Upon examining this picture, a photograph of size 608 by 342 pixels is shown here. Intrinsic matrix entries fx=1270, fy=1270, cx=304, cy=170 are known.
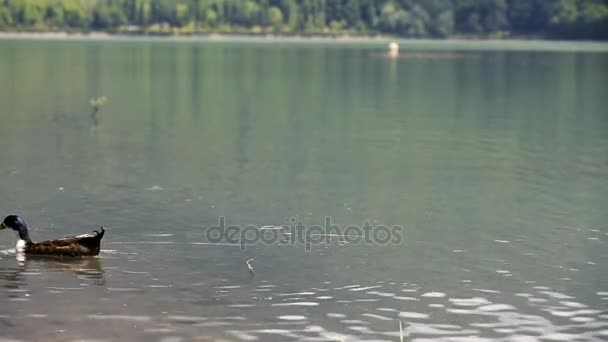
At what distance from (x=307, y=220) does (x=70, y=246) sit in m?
8.76

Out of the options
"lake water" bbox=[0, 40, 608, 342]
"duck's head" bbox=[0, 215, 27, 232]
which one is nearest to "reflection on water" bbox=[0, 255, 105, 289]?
"lake water" bbox=[0, 40, 608, 342]

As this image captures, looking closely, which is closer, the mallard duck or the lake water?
the lake water

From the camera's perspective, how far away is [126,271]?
2883 centimetres

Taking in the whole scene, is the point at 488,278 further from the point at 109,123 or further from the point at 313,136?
the point at 109,123

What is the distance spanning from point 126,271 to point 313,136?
34574 millimetres

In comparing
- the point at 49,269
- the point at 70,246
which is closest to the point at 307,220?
the point at 70,246

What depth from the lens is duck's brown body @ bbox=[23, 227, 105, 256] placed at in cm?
2931

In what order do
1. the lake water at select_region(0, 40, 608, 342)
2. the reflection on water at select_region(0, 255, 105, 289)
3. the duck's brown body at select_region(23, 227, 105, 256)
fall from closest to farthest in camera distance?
the lake water at select_region(0, 40, 608, 342) → the reflection on water at select_region(0, 255, 105, 289) → the duck's brown body at select_region(23, 227, 105, 256)

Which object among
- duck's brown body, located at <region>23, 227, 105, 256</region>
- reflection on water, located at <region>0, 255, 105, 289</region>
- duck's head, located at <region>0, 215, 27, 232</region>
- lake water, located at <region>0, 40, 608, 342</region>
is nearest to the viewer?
lake water, located at <region>0, 40, 608, 342</region>

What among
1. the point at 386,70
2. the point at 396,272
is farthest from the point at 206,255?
the point at 386,70

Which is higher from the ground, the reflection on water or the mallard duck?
the mallard duck

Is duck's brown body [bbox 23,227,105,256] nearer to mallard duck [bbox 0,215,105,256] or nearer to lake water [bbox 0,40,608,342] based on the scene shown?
mallard duck [bbox 0,215,105,256]

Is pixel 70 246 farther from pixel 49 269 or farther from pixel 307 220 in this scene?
pixel 307 220

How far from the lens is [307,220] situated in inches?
1430
